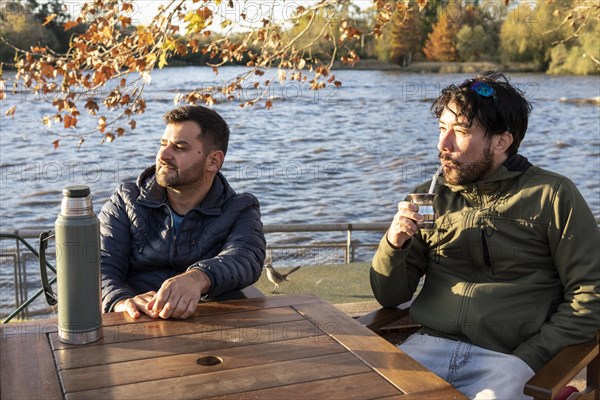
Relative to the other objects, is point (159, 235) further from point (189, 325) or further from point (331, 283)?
point (331, 283)

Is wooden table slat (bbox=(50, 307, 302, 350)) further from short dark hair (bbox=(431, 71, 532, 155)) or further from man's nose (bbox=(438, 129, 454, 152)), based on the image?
short dark hair (bbox=(431, 71, 532, 155))

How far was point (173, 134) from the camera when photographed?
279 centimetres

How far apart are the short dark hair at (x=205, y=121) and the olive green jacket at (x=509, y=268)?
2.65ft

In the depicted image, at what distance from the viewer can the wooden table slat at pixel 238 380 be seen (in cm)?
156

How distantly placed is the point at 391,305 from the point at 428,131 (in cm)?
2224

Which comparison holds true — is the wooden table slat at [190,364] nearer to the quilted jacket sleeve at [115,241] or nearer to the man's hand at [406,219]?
the man's hand at [406,219]

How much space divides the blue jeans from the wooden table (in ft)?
1.38

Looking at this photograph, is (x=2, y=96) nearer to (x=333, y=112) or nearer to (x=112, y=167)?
(x=112, y=167)

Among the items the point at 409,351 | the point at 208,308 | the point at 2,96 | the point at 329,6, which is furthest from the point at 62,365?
the point at 329,6

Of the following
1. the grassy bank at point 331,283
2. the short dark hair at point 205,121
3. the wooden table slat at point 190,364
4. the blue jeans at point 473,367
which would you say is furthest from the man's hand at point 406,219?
the grassy bank at point 331,283

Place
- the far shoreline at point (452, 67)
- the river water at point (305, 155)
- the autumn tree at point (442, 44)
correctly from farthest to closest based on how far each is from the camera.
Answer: the far shoreline at point (452, 67), the autumn tree at point (442, 44), the river water at point (305, 155)

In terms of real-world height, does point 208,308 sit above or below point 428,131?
above

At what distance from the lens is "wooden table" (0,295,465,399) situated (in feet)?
5.20

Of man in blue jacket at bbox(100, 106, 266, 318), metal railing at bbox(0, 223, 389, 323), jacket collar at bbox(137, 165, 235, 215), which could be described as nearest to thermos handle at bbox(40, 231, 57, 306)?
man in blue jacket at bbox(100, 106, 266, 318)
